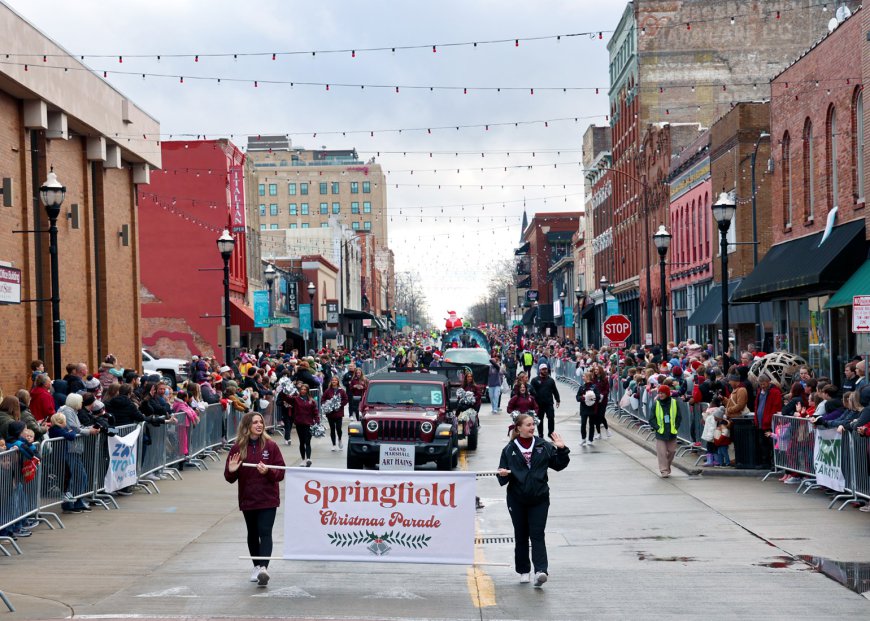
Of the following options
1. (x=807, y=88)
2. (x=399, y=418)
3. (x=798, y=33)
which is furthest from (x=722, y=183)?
(x=399, y=418)

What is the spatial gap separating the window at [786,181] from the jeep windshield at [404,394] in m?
14.9

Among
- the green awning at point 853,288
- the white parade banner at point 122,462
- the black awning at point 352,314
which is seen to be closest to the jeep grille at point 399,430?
the white parade banner at point 122,462

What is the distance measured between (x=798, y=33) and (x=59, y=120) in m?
41.2

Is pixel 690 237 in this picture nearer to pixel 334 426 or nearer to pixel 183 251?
pixel 183 251

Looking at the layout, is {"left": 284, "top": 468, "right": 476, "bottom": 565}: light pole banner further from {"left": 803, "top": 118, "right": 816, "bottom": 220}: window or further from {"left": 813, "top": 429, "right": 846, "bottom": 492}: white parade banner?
{"left": 803, "top": 118, "right": 816, "bottom": 220}: window

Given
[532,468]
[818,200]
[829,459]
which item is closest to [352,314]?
[818,200]

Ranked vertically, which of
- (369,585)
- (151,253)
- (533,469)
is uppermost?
(151,253)

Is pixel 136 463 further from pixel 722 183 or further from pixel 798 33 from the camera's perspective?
pixel 798 33

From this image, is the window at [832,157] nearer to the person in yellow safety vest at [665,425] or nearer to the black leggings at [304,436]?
the person in yellow safety vest at [665,425]

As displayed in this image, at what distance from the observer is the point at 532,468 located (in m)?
11.0

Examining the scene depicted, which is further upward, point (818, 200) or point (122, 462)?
point (818, 200)

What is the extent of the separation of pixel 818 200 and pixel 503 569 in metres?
Result: 20.3

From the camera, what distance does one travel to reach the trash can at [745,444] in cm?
1962

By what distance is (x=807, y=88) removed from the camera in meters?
30.5
